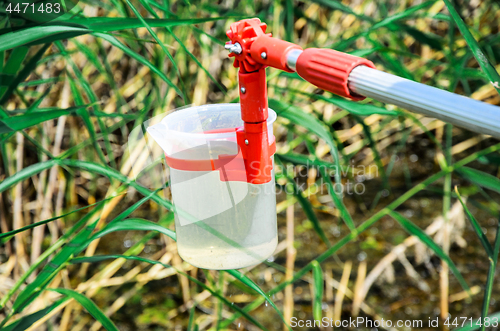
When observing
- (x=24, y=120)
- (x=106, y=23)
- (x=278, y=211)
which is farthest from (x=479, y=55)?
(x=278, y=211)

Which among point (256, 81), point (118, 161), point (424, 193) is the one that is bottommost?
point (424, 193)

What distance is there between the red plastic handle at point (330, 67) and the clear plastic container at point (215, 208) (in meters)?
0.14

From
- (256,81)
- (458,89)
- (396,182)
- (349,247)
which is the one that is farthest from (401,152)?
(256,81)

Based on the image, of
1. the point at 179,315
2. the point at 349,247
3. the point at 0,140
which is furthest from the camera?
the point at 349,247

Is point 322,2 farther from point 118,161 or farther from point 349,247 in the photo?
point 118,161

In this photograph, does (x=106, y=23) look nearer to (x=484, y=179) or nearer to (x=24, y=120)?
(x=24, y=120)

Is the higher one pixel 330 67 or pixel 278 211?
pixel 330 67

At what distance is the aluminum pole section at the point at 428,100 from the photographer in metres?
0.35

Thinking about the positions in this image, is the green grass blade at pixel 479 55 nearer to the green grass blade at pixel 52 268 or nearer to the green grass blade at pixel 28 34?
the green grass blade at pixel 28 34

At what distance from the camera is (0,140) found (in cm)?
74

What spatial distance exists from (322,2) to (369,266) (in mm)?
831

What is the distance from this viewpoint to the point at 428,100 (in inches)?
14.9

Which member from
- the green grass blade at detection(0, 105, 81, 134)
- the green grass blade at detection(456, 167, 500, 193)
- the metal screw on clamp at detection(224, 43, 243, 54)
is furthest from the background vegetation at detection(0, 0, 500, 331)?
the metal screw on clamp at detection(224, 43, 243, 54)

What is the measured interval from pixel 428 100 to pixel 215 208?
1.12 feet
